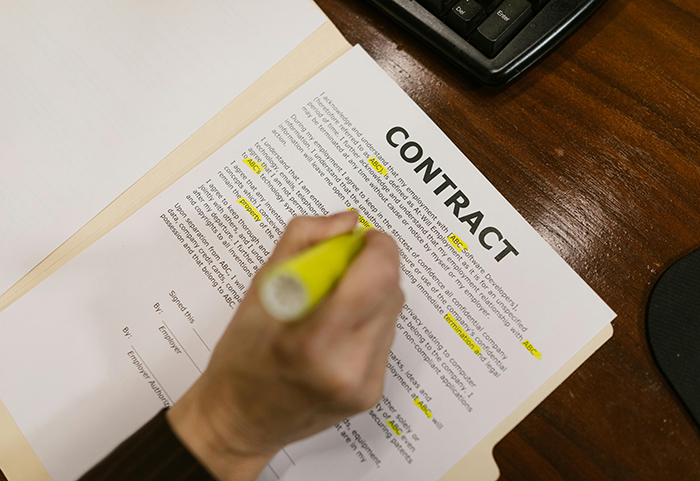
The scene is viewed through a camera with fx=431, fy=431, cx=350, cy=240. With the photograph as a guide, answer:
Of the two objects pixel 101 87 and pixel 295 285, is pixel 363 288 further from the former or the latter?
pixel 101 87

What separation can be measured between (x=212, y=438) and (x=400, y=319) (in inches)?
6.6

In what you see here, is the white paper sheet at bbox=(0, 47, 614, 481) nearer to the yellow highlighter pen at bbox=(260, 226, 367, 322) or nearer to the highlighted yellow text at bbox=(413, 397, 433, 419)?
the highlighted yellow text at bbox=(413, 397, 433, 419)

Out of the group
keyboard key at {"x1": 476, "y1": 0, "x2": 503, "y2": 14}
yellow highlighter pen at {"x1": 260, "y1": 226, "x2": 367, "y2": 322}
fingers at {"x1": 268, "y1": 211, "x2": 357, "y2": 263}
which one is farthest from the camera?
keyboard key at {"x1": 476, "y1": 0, "x2": 503, "y2": 14}

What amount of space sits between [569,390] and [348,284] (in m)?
0.23

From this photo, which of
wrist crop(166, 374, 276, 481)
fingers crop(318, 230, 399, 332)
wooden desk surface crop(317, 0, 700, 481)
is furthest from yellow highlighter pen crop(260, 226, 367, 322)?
wooden desk surface crop(317, 0, 700, 481)

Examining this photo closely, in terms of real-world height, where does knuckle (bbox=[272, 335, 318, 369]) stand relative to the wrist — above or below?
above

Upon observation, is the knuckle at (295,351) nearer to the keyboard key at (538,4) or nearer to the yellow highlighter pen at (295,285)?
the yellow highlighter pen at (295,285)

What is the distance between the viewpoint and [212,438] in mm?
301

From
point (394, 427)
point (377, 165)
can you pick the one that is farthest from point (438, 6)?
point (394, 427)

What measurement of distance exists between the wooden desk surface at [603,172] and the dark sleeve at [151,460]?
24 cm

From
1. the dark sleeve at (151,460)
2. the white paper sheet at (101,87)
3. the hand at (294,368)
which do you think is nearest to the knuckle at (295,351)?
the hand at (294,368)

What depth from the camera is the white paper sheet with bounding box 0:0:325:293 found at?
423 mm

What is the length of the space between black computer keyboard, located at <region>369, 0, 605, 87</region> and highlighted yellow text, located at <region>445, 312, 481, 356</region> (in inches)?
8.7

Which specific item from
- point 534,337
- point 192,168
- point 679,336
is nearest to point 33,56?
point 192,168
